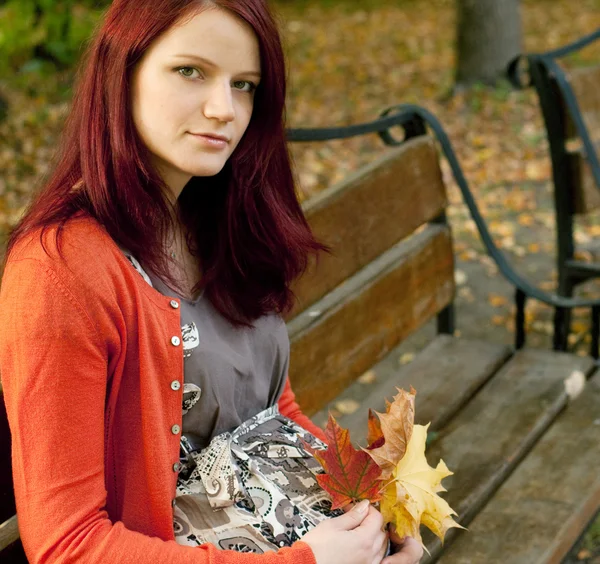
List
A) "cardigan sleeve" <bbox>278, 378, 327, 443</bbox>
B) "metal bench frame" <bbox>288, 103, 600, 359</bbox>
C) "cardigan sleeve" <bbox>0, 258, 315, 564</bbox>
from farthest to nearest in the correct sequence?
"metal bench frame" <bbox>288, 103, 600, 359</bbox> → "cardigan sleeve" <bbox>278, 378, 327, 443</bbox> → "cardigan sleeve" <bbox>0, 258, 315, 564</bbox>

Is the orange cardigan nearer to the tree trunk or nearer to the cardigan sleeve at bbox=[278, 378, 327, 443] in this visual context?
the cardigan sleeve at bbox=[278, 378, 327, 443]

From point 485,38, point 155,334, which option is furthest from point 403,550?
point 485,38

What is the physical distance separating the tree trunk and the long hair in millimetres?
6890

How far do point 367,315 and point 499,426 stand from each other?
500 millimetres

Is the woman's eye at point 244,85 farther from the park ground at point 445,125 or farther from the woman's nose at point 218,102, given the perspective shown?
the park ground at point 445,125

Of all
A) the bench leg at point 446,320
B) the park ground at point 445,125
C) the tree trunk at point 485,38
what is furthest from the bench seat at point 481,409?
the tree trunk at point 485,38

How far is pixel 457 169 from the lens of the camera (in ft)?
9.94

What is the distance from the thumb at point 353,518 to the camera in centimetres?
155

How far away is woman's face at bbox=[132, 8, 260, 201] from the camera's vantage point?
147cm

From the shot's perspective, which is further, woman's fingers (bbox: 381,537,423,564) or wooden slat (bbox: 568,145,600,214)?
wooden slat (bbox: 568,145,600,214)

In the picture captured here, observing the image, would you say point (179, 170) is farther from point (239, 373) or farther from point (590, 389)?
point (590, 389)

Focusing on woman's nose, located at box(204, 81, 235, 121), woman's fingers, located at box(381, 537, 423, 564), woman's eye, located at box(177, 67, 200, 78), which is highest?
woman's eye, located at box(177, 67, 200, 78)

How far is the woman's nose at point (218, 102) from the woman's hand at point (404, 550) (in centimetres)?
84

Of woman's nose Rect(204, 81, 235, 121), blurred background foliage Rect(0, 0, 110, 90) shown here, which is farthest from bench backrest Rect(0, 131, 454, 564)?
blurred background foliage Rect(0, 0, 110, 90)
